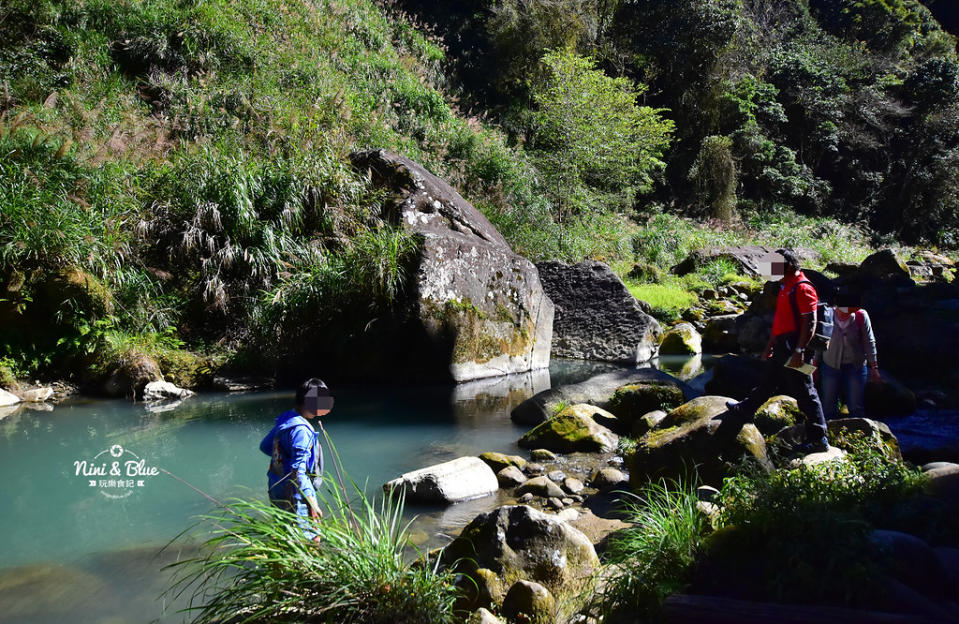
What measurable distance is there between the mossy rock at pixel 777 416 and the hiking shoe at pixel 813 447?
687mm

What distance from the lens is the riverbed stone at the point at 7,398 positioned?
25.2 feet

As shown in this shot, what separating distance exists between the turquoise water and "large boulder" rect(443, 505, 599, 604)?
112cm

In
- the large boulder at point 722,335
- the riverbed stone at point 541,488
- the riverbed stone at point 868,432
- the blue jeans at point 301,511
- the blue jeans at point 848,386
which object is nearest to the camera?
the blue jeans at point 301,511

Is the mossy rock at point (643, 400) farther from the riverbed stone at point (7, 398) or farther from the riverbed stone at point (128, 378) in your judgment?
the riverbed stone at point (7, 398)

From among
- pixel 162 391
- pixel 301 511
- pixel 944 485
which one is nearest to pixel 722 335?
pixel 944 485

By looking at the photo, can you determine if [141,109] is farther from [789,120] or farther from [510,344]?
[789,120]

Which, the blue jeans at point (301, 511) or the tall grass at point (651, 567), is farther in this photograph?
the blue jeans at point (301, 511)

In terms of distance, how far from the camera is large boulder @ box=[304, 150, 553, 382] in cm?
933

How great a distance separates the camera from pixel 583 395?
24.9ft

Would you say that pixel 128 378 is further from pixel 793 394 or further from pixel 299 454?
pixel 793 394

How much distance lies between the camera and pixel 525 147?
23344mm

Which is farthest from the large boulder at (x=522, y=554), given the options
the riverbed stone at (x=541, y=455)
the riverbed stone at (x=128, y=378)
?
the riverbed stone at (x=128, y=378)

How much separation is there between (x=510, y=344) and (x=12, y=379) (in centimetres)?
691

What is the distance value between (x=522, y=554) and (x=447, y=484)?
1.71 metres
